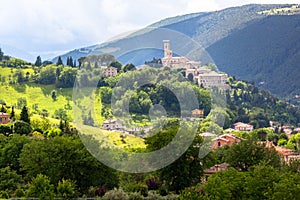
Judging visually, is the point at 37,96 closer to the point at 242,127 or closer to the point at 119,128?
the point at 119,128

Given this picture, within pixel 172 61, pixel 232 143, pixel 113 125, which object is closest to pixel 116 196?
pixel 232 143

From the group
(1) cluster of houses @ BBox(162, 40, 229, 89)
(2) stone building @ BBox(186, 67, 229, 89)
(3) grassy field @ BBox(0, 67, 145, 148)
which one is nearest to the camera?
(3) grassy field @ BBox(0, 67, 145, 148)

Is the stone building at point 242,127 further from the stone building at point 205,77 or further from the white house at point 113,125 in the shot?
the white house at point 113,125

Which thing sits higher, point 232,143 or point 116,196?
point 232,143

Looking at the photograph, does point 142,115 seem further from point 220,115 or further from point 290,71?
point 290,71

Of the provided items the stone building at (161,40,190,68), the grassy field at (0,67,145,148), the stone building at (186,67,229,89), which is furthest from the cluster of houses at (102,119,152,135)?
the stone building at (186,67,229,89)

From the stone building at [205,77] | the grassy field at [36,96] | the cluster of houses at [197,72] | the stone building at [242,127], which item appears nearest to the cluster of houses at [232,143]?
the stone building at [242,127]

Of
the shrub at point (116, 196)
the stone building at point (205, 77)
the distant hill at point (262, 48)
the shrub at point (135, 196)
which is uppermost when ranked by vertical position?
the distant hill at point (262, 48)

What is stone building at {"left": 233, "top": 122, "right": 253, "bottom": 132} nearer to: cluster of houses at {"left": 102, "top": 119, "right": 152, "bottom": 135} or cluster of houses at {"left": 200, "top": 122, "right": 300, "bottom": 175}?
cluster of houses at {"left": 200, "top": 122, "right": 300, "bottom": 175}
